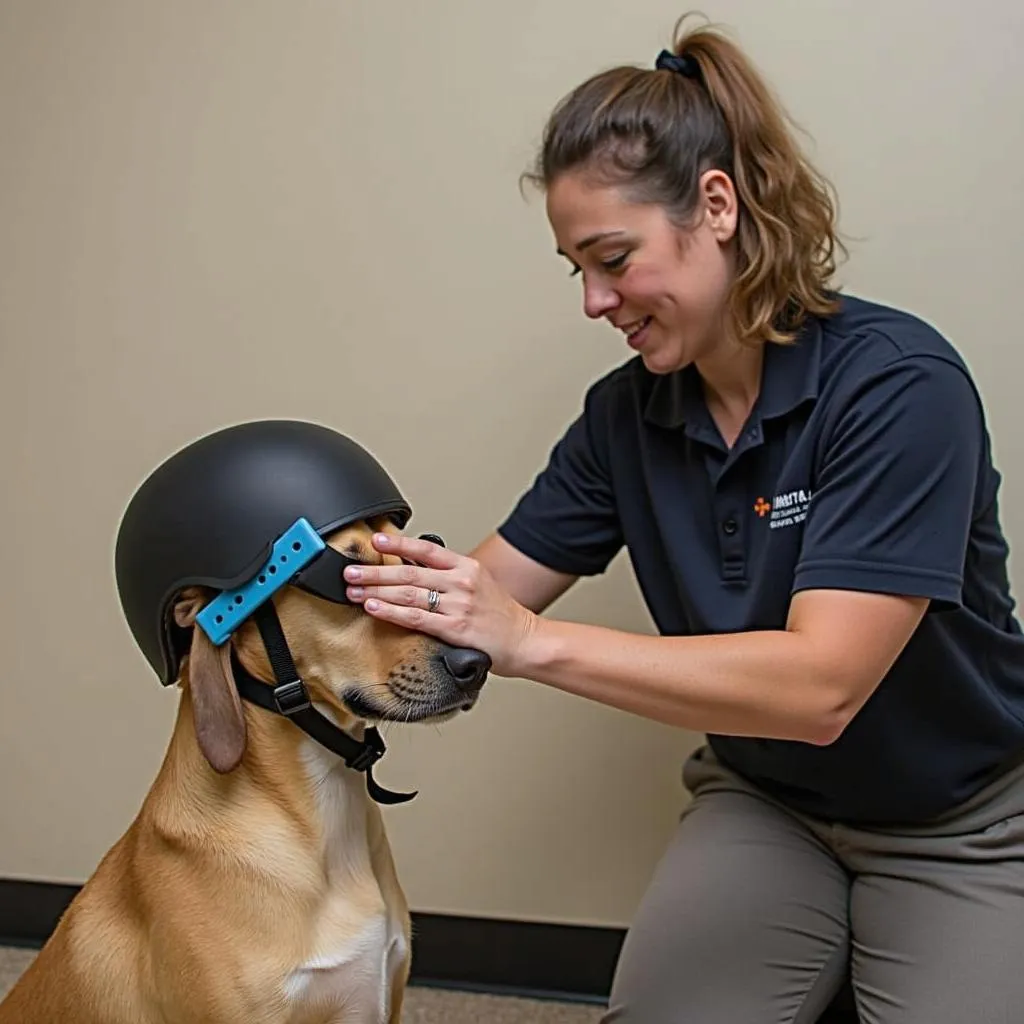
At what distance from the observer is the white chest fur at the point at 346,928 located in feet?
4.34

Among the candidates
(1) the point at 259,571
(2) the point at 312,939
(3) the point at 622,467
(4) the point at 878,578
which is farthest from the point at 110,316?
(4) the point at 878,578

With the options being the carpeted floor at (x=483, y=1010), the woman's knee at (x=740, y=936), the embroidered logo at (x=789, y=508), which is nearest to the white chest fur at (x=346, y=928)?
the woman's knee at (x=740, y=936)

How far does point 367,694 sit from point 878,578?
0.58m

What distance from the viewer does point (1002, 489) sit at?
1979mm

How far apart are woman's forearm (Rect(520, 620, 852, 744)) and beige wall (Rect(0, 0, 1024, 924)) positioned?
746 millimetres

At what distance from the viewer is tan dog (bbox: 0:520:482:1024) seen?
4.25ft

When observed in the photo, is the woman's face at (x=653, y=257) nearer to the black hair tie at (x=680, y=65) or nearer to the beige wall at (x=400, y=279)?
the black hair tie at (x=680, y=65)

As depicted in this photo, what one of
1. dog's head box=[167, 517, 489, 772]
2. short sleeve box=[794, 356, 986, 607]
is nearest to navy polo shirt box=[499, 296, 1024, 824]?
short sleeve box=[794, 356, 986, 607]

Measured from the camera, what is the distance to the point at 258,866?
1.34m

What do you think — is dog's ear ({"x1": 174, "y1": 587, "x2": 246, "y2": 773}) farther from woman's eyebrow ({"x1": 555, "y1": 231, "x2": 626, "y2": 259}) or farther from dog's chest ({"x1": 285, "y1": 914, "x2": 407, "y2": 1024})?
woman's eyebrow ({"x1": 555, "y1": 231, "x2": 626, "y2": 259})

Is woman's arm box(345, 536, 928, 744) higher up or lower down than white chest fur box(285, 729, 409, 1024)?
higher up

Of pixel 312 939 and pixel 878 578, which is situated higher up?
pixel 878 578

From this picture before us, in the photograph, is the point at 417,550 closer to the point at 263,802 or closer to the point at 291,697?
the point at 291,697

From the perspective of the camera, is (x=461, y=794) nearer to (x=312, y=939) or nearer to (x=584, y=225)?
(x=312, y=939)
